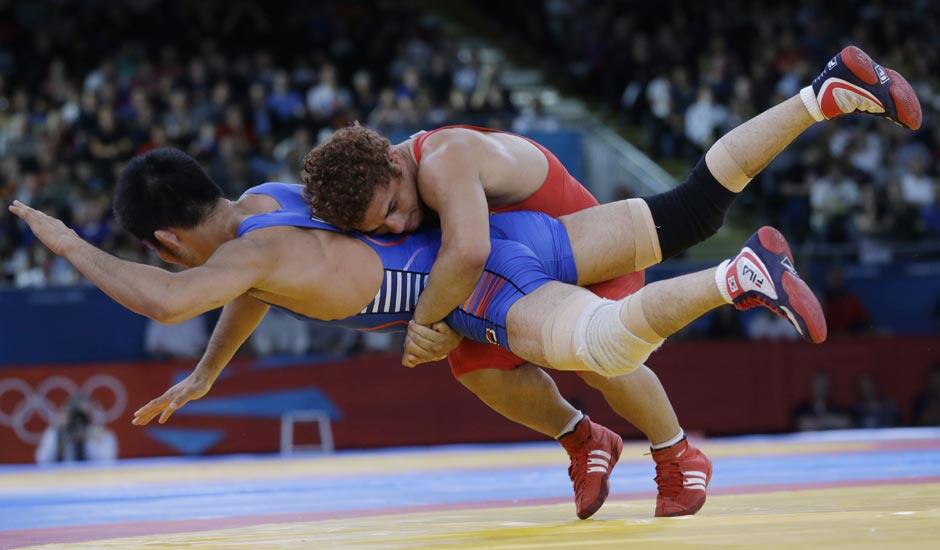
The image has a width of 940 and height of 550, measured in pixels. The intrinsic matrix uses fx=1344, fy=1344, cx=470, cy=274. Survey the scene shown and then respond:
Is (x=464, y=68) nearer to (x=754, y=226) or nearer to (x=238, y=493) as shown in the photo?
(x=754, y=226)

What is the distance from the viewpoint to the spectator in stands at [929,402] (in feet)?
31.6

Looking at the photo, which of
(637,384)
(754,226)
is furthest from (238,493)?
(754,226)

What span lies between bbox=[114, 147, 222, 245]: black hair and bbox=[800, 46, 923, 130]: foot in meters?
1.71

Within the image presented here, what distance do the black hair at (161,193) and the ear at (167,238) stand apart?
0.6 inches

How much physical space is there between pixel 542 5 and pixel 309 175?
42.2 feet

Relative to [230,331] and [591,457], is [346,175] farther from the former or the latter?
[591,457]

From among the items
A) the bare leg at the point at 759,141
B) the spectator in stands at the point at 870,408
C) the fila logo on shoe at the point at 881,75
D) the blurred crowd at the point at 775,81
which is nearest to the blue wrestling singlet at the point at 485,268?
the bare leg at the point at 759,141

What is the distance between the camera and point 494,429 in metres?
9.52

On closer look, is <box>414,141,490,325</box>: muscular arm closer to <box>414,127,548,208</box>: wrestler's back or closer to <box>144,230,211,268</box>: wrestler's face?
<box>414,127,548,208</box>: wrestler's back

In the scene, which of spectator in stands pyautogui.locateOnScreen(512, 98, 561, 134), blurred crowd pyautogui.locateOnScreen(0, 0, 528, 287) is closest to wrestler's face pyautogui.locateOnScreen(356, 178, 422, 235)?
blurred crowd pyautogui.locateOnScreen(0, 0, 528, 287)

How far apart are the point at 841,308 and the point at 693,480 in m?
6.31

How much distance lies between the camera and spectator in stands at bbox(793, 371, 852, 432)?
9.56 meters

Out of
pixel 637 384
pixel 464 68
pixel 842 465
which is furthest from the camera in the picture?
pixel 464 68

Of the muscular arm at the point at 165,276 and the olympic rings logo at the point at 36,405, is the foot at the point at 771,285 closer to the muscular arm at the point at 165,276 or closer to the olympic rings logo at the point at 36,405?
the muscular arm at the point at 165,276
